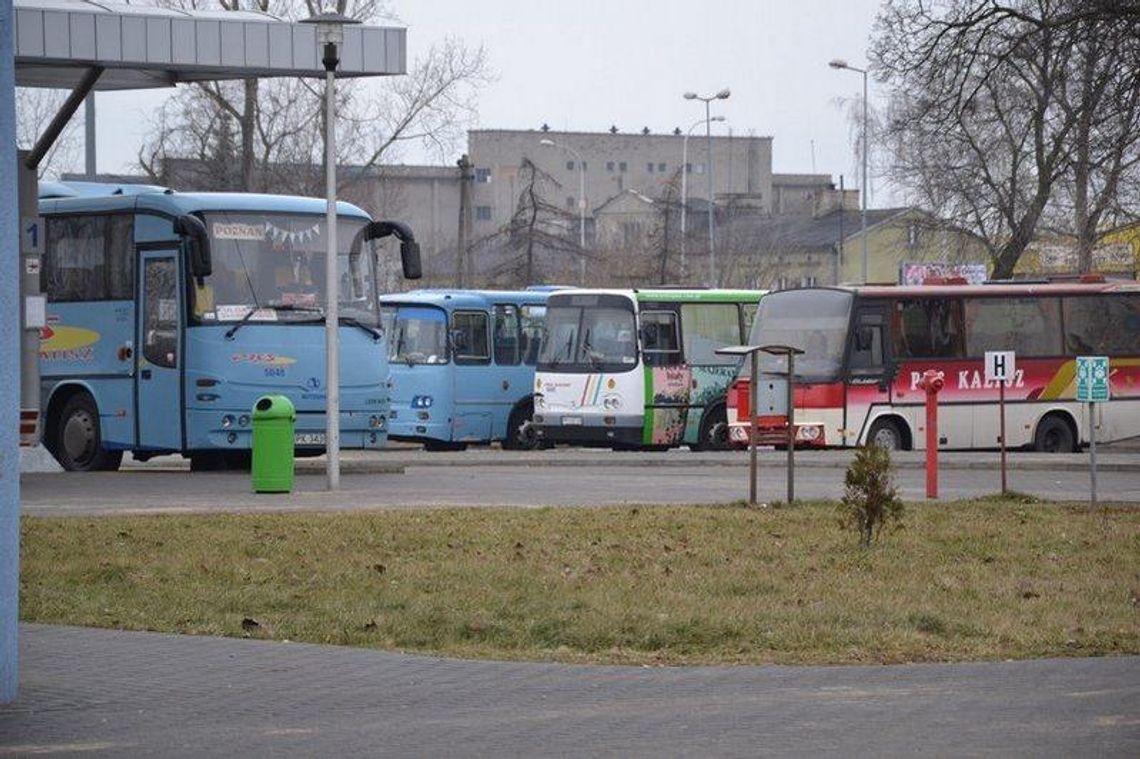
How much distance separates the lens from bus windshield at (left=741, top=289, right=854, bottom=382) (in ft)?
118

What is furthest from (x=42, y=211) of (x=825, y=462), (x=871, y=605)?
(x=871, y=605)

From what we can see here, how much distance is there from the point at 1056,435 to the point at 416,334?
479 inches

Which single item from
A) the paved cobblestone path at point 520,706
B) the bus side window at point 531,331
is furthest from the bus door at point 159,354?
the paved cobblestone path at point 520,706

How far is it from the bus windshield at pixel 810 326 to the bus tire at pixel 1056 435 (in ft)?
14.1

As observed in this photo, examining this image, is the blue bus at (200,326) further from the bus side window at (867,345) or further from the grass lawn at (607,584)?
the bus side window at (867,345)

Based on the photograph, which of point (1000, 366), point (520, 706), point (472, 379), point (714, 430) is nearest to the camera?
point (520, 706)

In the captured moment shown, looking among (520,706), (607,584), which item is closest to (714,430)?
(607,584)

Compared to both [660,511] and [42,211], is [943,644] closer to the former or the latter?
[660,511]

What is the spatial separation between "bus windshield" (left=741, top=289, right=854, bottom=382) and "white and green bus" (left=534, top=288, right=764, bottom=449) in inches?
55.6

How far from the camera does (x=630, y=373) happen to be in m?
37.6

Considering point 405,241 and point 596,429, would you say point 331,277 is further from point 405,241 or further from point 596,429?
point 596,429

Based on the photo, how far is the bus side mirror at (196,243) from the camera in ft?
86.1

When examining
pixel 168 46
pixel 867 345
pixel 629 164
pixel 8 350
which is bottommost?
pixel 8 350

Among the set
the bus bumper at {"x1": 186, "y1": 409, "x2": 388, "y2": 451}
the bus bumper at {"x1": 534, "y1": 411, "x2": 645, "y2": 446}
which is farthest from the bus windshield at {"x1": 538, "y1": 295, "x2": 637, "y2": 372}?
the bus bumper at {"x1": 186, "y1": 409, "x2": 388, "y2": 451}
